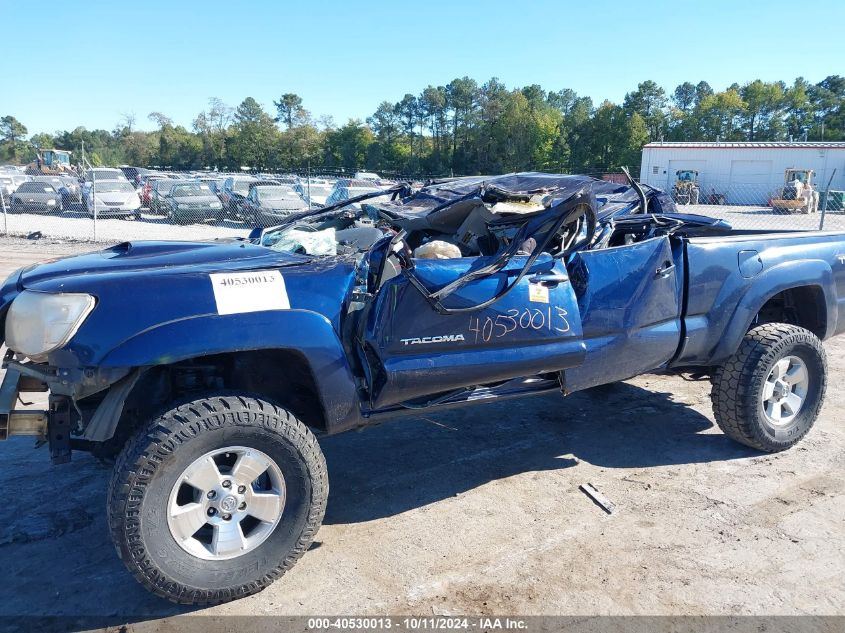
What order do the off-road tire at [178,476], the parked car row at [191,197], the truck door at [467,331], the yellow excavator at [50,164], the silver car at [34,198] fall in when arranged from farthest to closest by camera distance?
the yellow excavator at [50,164], the silver car at [34,198], the parked car row at [191,197], the truck door at [467,331], the off-road tire at [178,476]

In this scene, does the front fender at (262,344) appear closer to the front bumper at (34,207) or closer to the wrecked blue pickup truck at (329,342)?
the wrecked blue pickup truck at (329,342)

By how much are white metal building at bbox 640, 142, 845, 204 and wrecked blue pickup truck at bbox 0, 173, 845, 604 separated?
4243 cm

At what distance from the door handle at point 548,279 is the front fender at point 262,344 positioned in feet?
3.74

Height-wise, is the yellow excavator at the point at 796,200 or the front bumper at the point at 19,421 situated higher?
the yellow excavator at the point at 796,200

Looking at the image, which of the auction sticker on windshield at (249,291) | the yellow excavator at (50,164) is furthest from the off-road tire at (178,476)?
the yellow excavator at (50,164)

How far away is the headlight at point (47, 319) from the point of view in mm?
2734

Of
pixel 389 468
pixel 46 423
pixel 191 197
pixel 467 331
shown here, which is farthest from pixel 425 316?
pixel 191 197

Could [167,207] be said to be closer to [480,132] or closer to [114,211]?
[114,211]

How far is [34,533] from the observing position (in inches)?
135

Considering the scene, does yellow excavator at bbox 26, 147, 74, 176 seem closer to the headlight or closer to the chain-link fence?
the chain-link fence

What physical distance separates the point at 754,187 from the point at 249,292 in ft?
147

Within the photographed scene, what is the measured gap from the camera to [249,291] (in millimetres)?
2941

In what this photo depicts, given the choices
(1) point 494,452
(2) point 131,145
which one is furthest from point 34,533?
(2) point 131,145

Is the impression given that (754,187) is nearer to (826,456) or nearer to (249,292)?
(826,456)
